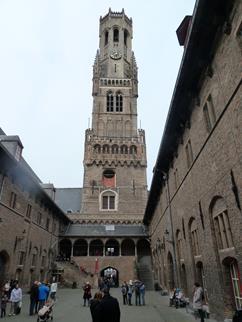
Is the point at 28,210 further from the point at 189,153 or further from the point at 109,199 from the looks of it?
the point at 109,199

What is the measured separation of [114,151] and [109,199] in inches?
345

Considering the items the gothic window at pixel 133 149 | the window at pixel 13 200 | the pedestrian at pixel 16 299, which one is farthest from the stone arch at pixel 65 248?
the pedestrian at pixel 16 299

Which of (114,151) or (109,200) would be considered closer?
(109,200)

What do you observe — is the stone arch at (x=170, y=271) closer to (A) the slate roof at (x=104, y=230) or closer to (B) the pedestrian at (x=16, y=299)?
(B) the pedestrian at (x=16, y=299)

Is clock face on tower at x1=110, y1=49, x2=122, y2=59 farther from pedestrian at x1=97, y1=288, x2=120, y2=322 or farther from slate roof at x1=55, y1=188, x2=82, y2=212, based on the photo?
pedestrian at x1=97, y1=288, x2=120, y2=322

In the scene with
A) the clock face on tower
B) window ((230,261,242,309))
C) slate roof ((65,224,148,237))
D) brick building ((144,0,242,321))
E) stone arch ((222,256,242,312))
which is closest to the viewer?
brick building ((144,0,242,321))

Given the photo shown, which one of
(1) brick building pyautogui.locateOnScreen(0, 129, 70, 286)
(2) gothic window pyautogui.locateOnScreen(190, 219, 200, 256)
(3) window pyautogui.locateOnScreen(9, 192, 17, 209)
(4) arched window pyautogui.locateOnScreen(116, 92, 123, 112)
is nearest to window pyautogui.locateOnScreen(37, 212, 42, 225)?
(1) brick building pyautogui.locateOnScreen(0, 129, 70, 286)

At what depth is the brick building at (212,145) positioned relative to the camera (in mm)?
7012

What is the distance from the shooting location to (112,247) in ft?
124

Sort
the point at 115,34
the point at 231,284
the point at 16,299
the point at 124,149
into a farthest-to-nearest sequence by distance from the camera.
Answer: the point at 115,34 < the point at 124,149 < the point at 16,299 < the point at 231,284

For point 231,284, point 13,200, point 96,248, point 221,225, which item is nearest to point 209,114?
point 221,225

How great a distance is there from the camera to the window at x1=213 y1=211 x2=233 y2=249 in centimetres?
823

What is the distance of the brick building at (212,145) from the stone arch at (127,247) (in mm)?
24911

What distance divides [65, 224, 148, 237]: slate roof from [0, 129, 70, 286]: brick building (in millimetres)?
6823
